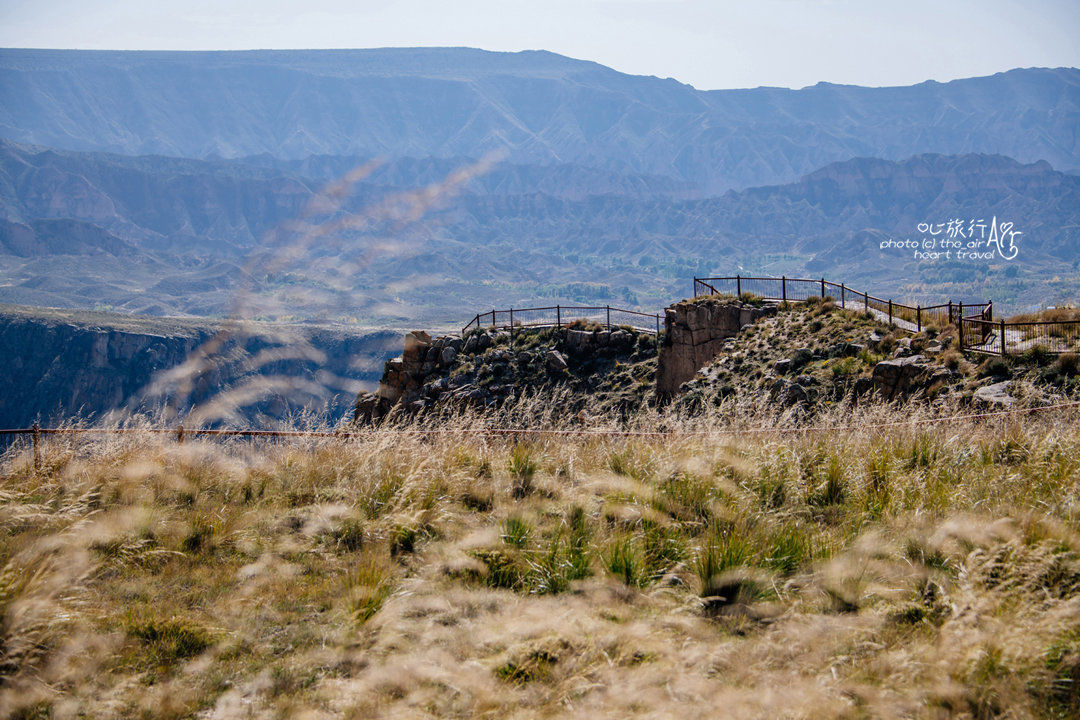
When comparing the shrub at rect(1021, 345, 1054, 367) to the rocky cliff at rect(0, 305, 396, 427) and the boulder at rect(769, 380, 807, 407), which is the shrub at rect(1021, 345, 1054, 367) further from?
the rocky cliff at rect(0, 305, 396, 427)

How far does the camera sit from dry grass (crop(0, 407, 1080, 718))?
400cm

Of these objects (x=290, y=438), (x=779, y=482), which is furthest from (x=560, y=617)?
(x=290, y=438)

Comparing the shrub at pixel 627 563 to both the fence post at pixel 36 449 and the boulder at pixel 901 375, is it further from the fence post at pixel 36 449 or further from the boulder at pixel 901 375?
the boulder at pixel 901 375

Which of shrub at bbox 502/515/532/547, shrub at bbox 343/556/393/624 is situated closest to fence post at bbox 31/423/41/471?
shrub at bbox 343/556/393/624

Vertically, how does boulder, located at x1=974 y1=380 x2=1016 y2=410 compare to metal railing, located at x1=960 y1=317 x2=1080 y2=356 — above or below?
below

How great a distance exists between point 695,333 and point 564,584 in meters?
29.9

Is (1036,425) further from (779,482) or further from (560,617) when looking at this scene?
(560,617)

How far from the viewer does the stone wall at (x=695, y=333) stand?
33.5 metres

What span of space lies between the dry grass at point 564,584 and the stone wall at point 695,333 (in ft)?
83.9

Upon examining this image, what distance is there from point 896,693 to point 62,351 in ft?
669

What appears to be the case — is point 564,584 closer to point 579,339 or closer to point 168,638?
point 168,638

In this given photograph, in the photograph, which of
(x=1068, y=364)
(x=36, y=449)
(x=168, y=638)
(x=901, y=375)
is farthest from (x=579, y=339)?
(x=168, y=638)

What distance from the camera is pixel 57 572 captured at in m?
5.29

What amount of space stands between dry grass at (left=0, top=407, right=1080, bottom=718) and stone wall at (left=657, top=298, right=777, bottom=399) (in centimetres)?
2558
